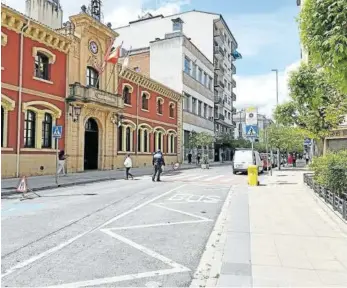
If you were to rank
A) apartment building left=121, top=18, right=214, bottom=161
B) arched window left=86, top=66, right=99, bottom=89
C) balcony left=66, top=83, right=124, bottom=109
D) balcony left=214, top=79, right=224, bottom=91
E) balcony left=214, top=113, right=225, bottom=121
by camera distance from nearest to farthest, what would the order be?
1. balcony left=66, top=83, right=124, bottom=109
2. arched window left=86, top=66, right=99, bottom=89
3. apartment building left=121, top=18, right=214, bottom=161
4. balcony left=214, top=113, right=225, bottom=121
5. balcony left=214, top=79, right=224, bottom=91

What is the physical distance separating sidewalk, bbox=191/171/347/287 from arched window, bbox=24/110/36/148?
47.9 ft

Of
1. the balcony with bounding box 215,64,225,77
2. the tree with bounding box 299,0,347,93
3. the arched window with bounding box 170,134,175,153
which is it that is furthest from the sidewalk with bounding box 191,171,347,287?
the balcony with bounding box 215,64,225,77

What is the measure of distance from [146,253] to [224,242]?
152 cm

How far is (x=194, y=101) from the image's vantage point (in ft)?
161

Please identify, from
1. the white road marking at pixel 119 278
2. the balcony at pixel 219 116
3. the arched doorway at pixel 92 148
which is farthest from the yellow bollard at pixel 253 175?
the balcony at pixel 219 116

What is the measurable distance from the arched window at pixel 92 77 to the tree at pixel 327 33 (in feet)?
73.1

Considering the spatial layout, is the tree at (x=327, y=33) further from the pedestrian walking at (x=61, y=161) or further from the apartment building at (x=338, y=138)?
the apartment building at (x=338, y=138)

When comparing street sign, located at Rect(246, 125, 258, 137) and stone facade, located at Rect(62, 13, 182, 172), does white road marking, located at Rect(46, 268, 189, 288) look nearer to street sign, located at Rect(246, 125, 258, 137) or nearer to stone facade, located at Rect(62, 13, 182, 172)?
street sign, located at Rect(246, 125, 258, 137)

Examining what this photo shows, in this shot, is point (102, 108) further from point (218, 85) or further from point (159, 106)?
point (218, 85)

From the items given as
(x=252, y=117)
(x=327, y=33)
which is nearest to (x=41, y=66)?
(x=252, y=117)

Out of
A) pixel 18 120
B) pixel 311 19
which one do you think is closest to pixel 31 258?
pixel 311 19

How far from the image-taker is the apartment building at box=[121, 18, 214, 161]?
144 ft

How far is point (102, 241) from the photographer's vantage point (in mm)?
6551

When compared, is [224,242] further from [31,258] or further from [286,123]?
[286,123]
